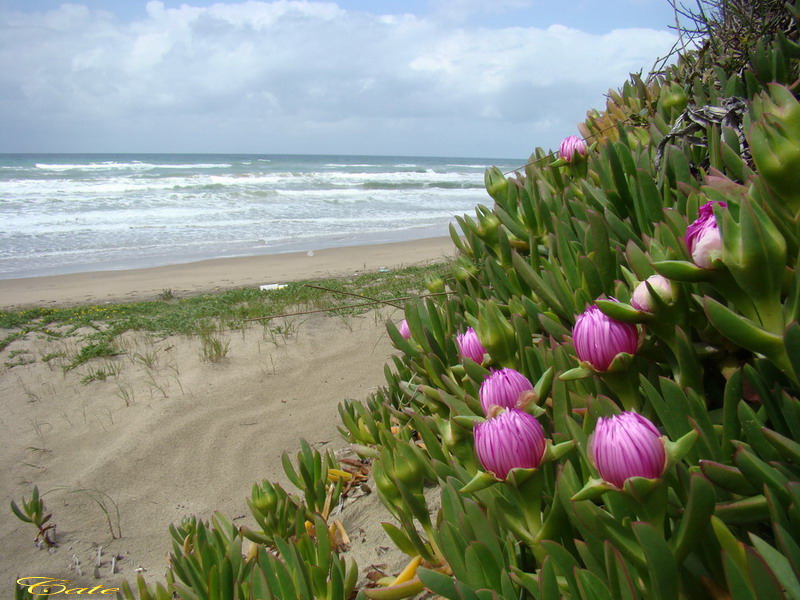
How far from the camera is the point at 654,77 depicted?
2.30 meters

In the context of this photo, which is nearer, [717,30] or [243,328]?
[717,30]

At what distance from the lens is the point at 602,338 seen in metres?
0.90

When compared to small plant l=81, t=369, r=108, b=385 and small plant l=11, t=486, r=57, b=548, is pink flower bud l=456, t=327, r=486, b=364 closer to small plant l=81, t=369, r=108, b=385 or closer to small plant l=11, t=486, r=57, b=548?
small plant l=11, t=486, r=57, b=548

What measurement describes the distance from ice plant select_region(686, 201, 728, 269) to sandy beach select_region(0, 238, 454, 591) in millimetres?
1024

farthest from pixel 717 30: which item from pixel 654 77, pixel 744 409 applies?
pixel 744 409

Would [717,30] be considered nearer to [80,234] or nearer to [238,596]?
[238,596]

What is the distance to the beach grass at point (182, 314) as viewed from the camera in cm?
427

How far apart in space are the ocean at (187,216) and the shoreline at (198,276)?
0.76 m

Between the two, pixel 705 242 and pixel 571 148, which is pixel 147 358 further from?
pixel 705 242

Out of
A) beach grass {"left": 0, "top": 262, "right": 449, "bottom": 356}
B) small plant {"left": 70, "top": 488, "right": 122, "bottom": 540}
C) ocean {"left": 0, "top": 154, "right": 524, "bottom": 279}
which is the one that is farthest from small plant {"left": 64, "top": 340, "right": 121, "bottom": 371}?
ocean {"left": 0, "top": 154, "right": 524, "bottom": 279}

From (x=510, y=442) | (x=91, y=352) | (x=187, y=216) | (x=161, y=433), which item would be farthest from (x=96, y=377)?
(x=187, y=216)

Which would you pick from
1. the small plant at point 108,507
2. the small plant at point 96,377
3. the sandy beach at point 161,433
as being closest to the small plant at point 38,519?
the sandy beach at point 161,433

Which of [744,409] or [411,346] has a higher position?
[744,409]

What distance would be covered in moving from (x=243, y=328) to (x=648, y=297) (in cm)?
348
